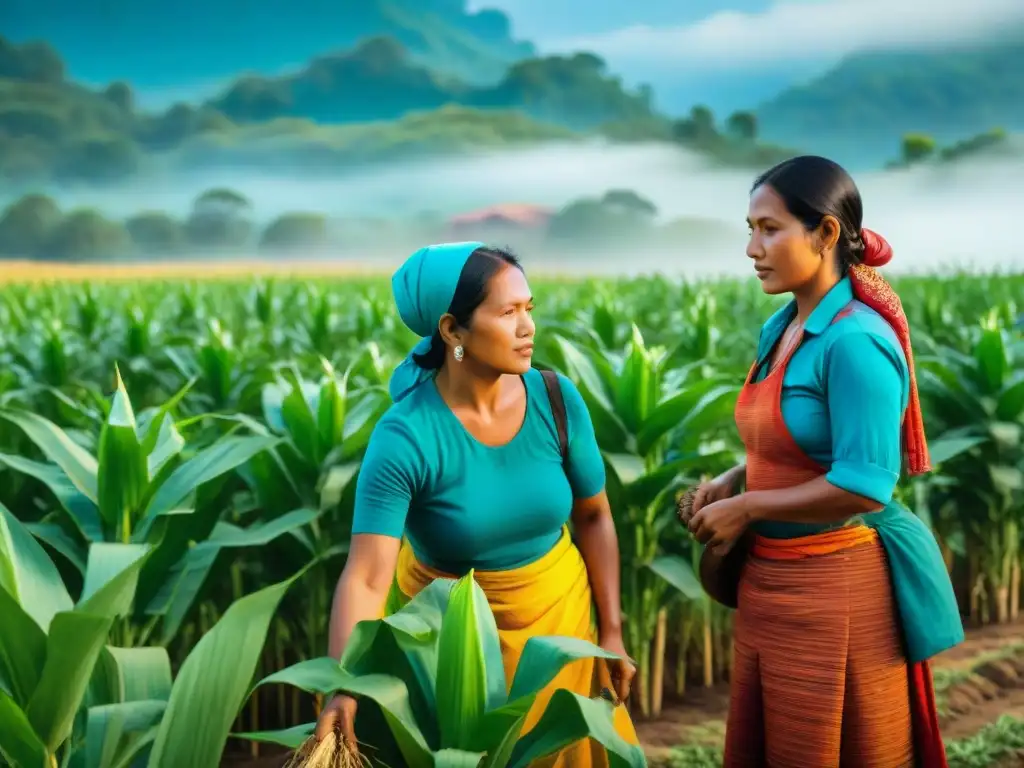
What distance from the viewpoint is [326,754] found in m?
1.39

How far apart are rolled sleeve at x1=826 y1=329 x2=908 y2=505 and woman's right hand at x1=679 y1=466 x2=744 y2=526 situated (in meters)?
0.38

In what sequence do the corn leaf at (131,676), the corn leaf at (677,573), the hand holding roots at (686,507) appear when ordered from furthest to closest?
the corn leaf at (677,573) < the hand holding roots at (686,507) < the corn leaf at (131,676)

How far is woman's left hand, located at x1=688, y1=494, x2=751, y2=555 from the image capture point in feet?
6.51

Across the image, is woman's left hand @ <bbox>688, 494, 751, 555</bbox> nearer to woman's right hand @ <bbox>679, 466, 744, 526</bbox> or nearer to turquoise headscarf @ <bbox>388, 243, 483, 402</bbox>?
woman's right hand @ <bbox>679, 466, 744, 526</bbox>

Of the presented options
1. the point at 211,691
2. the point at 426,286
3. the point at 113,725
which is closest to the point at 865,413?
the point at 426,286

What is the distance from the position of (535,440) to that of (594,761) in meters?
0.66

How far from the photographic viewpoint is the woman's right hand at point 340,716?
153 centimetres

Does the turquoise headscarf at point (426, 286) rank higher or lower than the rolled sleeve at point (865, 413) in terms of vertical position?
higher

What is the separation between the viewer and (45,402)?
5.33m

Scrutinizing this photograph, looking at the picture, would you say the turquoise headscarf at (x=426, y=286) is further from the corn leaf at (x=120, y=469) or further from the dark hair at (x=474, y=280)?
the corn leaf at (x=120, y=469)

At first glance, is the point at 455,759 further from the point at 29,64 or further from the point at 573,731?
the point at 29,64

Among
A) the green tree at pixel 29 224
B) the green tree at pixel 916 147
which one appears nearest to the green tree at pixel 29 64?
the green tree at pixel 29 224

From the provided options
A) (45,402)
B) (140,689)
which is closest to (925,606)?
(140,689)

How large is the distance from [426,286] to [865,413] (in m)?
0.80
